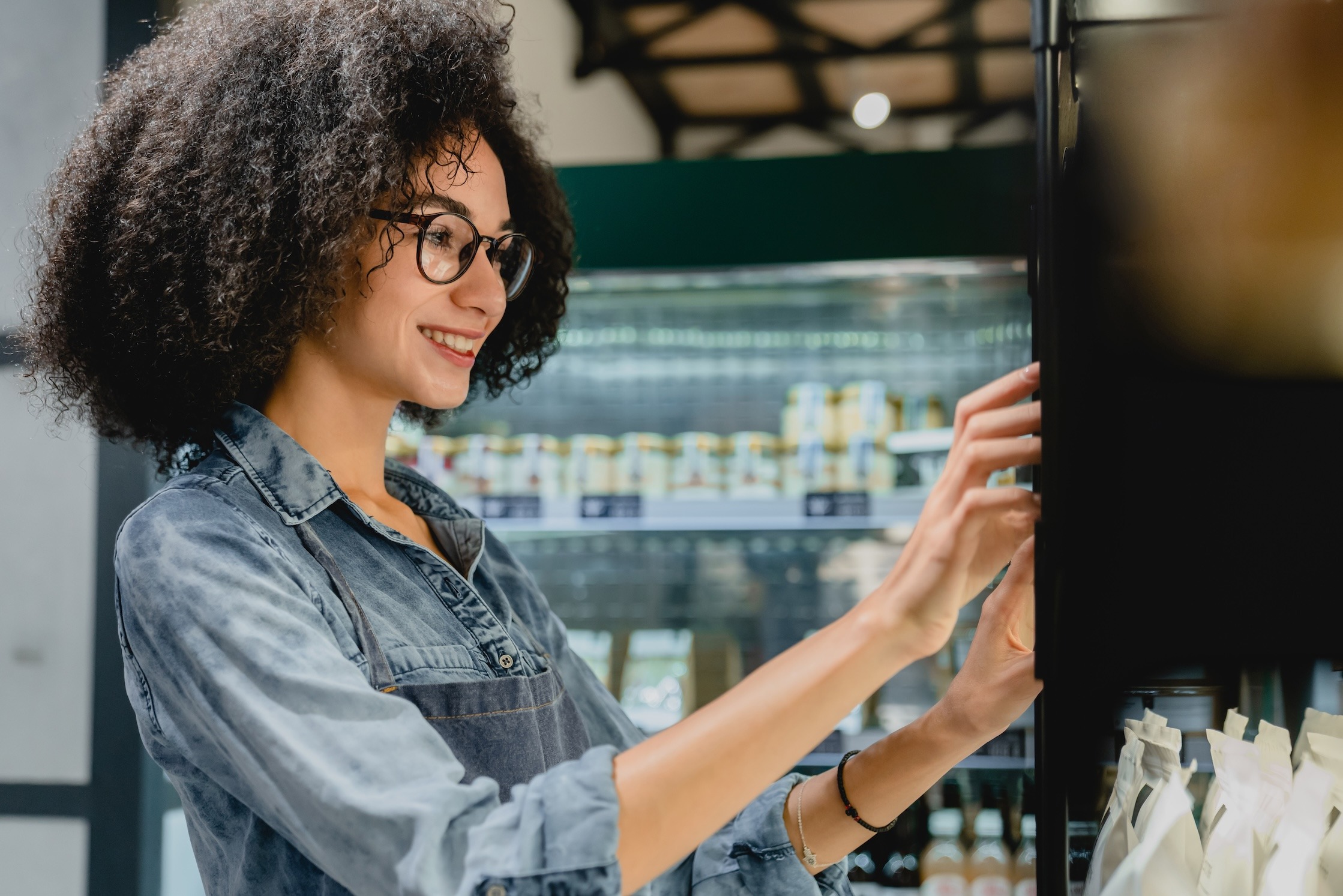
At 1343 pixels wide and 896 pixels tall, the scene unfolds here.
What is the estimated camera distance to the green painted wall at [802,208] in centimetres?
191

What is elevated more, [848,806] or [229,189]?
[229,189]

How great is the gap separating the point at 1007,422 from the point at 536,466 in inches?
69.3

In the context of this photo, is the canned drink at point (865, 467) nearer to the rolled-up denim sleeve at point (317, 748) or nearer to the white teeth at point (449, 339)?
the white teeth at point (449, 339)

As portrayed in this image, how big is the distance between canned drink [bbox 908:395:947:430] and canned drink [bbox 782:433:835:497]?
23 centimetres

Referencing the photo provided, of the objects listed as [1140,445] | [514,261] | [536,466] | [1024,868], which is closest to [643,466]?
[536,466]

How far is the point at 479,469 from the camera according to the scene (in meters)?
2.42

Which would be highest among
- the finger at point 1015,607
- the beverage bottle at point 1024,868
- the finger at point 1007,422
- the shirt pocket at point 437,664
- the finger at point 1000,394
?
the finger at point 1000,394

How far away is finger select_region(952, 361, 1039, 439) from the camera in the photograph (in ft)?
2.55

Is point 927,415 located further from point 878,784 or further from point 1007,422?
point 1007,422

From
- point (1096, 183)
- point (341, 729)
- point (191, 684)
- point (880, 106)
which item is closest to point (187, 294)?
point (191, 684)

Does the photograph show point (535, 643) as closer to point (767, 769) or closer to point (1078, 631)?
point (767, 769)

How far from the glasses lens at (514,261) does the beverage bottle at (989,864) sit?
1.55m

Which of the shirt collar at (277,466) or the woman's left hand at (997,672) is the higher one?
the shirt collar at (277,466)

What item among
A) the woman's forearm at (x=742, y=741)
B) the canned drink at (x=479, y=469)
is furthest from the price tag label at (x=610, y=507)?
the woman's forearm at (x=742, y=741)
